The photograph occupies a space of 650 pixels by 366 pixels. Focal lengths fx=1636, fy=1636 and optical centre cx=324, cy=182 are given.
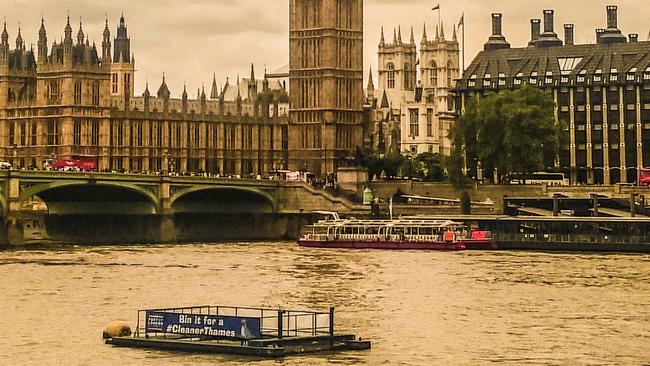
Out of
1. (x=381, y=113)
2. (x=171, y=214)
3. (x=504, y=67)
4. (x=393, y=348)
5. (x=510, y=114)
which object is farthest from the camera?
(x=381, y=113)

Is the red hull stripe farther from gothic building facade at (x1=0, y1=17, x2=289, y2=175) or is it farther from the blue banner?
the blue banner

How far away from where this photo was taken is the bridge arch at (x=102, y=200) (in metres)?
105

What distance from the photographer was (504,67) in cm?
14650

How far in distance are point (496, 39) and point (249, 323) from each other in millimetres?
115853

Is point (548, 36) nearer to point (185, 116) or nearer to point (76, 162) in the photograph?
point (185, 116)

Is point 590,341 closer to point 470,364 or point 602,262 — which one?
point 470,364

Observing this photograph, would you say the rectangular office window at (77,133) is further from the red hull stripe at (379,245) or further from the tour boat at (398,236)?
the red hull stripe at (379,245)

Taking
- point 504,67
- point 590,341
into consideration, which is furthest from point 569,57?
point 590,341

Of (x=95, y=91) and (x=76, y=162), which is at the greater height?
(x=95, y=91)

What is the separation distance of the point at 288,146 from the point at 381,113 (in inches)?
1638

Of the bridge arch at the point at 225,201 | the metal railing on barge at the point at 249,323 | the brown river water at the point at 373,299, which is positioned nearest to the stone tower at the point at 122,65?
the bridge arch at the point at 225,201

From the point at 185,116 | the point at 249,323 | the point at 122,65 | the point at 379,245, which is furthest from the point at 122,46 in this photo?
the point at 249,323

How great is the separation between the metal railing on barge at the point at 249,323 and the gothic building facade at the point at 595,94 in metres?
91.2

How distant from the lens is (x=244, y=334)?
4484 cm
